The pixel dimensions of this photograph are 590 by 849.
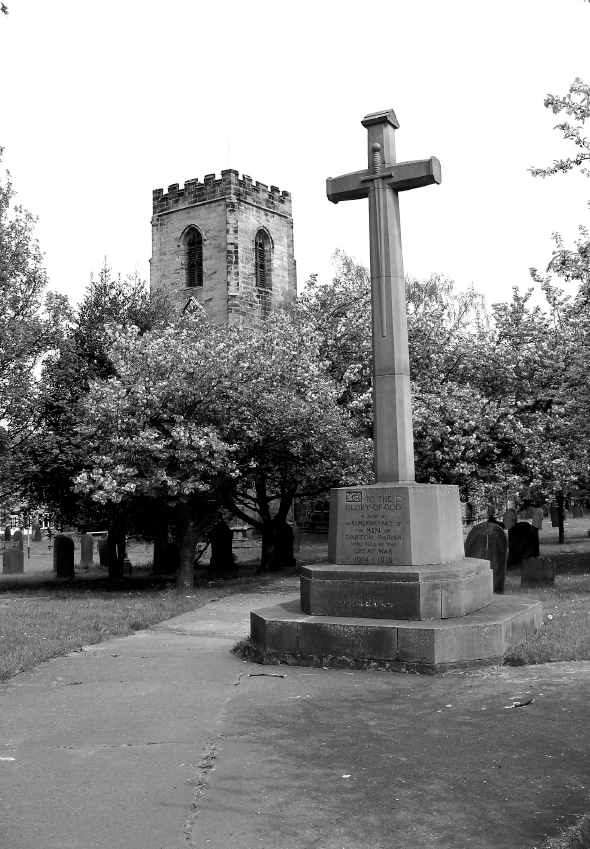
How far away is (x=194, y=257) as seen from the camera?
180 feet

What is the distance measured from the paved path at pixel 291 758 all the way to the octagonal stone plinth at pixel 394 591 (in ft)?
2.86

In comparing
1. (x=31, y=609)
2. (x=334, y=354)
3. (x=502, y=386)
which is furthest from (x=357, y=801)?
(x=334, y=354)

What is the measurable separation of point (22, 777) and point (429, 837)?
8.47 feet

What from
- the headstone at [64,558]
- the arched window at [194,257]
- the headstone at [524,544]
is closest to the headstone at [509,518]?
the headstone at [524,544]

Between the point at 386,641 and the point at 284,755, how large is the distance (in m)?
2.86

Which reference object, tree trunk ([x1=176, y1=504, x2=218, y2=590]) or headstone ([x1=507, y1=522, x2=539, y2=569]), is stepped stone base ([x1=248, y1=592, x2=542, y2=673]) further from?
headstone ([x1=507, y1=522, x2=539, y2=569])

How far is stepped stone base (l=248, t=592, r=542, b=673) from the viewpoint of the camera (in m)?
8.23

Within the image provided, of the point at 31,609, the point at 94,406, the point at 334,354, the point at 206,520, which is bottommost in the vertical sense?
the point at 31,609

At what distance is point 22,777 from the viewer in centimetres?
540

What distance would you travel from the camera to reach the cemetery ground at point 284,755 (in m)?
4.53

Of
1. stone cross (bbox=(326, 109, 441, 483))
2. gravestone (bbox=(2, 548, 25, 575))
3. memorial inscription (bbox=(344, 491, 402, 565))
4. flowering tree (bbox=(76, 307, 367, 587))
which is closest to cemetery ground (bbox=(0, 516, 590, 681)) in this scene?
gravestone (bbox=(2, 548, 25, 575))

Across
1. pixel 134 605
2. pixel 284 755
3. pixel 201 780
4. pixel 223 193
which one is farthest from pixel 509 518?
pixel 201 780

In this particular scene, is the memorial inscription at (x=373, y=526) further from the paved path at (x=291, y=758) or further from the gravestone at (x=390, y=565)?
the paved path at (x=291, y=758)

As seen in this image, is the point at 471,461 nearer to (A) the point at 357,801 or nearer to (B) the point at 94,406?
(B) the point at 94,406
